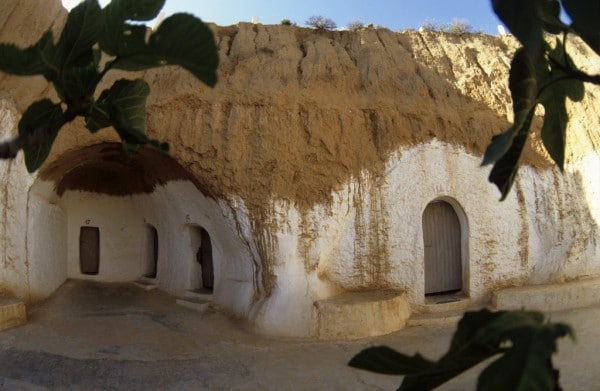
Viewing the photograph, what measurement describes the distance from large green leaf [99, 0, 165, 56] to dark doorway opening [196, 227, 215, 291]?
8176 mm

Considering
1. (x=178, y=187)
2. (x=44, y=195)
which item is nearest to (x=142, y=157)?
(x=178, y=187)

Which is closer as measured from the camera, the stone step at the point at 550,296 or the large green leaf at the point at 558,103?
the large green leaf at the point at 558,103

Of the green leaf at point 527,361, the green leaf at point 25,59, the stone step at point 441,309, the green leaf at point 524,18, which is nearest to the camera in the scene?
the green leaf at point 527,361

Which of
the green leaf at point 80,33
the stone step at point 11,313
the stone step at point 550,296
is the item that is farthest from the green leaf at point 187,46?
the stone step at point 550,296

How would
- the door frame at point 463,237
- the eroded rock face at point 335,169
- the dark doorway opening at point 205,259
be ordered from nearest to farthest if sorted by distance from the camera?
the eroded rock face at point 335,169
the door frame at point 463,237
the dark doorway opening at point 205,259

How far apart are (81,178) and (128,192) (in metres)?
1.13

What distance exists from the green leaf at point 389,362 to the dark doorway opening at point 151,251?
11246 millimetres

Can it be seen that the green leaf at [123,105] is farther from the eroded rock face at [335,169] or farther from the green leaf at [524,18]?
the eroded rock face at [335,169]

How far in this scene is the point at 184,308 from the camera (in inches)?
385

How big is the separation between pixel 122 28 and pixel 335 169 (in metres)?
5.99

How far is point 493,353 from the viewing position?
6.49 ft

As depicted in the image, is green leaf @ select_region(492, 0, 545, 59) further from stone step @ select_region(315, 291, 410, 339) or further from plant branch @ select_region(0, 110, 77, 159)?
stone step @ select_region(315, 291, 410, 339)

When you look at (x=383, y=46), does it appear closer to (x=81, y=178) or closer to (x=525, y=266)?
(x=525, y=266)

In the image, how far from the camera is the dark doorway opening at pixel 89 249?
12.5 meters
